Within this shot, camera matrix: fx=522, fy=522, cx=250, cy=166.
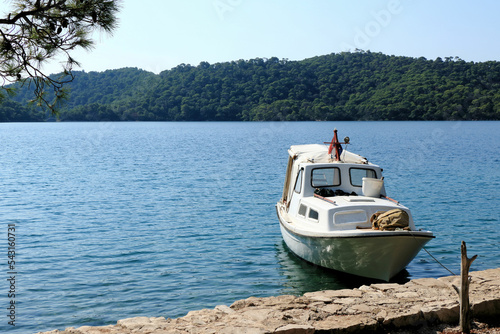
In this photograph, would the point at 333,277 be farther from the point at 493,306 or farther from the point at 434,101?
the point at 434,101

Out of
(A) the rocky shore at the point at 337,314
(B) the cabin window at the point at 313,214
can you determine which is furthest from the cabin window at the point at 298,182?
(A) the rocky shore at the point at 337,314

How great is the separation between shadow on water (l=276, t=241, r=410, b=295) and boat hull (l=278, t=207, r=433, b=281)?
23 cm

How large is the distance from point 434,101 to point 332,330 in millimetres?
154012

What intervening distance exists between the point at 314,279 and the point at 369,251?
7.13ft

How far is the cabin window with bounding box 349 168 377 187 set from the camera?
1631cm

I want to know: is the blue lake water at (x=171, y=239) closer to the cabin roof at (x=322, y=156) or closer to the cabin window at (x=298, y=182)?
the cabin window at (x=298, y=182)

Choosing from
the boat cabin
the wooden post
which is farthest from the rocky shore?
the boat cabin

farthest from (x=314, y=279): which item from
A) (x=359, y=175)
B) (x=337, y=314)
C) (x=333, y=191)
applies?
(x=337, y=314)

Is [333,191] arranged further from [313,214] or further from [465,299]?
[465,299]

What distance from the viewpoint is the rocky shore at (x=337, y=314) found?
25.6 feet

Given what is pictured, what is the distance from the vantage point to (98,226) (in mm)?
21625

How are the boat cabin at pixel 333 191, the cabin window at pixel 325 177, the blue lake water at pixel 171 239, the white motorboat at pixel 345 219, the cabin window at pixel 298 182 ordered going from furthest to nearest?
the cabin window at pixel 298 182 → the cabin window at pixel 325 177 → the boat cabin at pixel 333 191 → the blue lake water at pixel 171 239 → the white motorboat at pixel 345 219

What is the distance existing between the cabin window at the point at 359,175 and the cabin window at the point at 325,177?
1.58 ft

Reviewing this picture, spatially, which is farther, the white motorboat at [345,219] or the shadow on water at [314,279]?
the shadow on water at [314,279]
